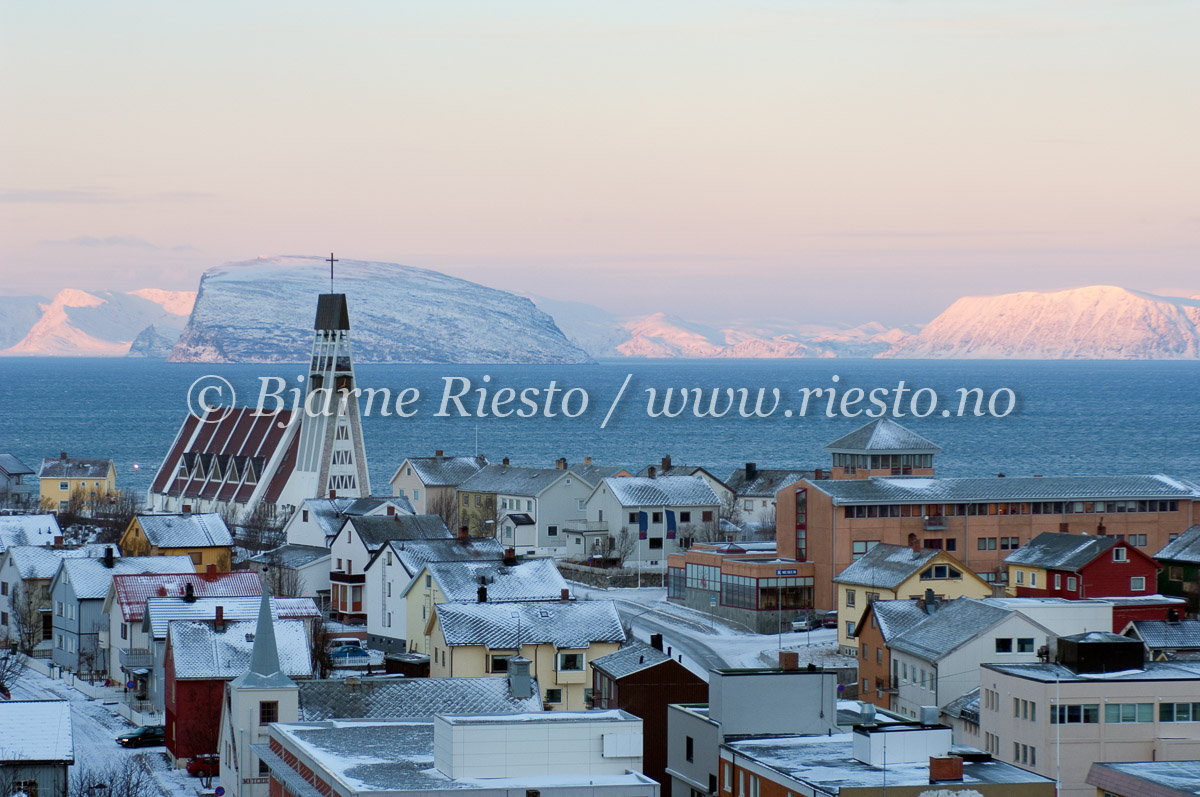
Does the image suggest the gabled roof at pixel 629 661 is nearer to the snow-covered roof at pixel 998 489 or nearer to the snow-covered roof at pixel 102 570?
the snow-covered roof at pixel 102 570

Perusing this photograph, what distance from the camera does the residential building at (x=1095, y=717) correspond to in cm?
4122

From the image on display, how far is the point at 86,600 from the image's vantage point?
6419 centimetres

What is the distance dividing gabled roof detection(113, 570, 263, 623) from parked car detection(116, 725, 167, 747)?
26.1 ft

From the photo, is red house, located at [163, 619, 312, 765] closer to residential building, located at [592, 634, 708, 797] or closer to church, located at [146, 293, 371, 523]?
residential building, located at [592, 634, 708, 797]

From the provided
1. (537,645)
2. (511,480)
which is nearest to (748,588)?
(537,645)

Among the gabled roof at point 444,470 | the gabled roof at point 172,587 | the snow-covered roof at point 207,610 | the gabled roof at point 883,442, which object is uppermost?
the gabled roof at point 883,442

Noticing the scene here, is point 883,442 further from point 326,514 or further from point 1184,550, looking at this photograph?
point 326,514

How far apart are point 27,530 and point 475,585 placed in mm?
27176

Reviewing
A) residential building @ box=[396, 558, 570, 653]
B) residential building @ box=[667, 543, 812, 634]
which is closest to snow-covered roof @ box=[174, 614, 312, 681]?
residential building @ box=[396, 558, 570, 653]

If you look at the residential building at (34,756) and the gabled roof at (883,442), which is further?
the gabled roof at (883,442)

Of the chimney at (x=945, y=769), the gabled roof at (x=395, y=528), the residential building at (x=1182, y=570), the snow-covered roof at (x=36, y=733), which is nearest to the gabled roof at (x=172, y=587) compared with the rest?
the gabled roof at (x=395, y=528)

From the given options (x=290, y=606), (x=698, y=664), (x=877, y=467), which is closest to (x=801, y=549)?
(x=877, y=467)

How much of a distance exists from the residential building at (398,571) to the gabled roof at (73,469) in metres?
61.2

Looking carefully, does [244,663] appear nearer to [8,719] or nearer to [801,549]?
[8,719]
